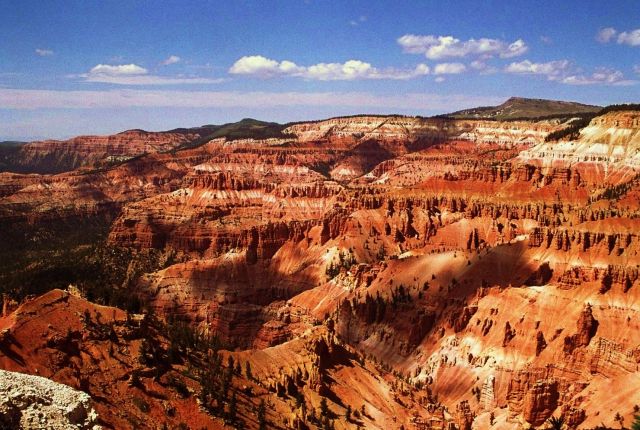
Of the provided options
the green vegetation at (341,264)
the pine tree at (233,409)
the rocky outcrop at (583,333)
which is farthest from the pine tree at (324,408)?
the green vegetation at (341,264)

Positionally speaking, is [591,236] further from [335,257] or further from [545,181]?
[545,181]

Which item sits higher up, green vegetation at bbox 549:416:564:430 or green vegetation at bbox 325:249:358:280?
→ green vegetation at bbox 549:416:564:430

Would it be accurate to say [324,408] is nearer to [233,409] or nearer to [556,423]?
[233,409]

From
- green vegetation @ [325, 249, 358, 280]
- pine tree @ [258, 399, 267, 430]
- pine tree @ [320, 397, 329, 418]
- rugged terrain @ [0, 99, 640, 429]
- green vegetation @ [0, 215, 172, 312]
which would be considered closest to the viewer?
pine tree @ [258, 399, 267, 430]

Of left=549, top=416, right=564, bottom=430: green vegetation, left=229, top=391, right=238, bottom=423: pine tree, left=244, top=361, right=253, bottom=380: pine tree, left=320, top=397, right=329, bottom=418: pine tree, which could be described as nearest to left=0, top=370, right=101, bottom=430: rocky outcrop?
left=229, top=391, right=238, bottom=423: pine tree

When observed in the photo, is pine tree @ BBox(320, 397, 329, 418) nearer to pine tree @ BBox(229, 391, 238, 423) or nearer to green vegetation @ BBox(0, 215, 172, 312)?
pine tree @ BBox(229, 391, 238, 423)

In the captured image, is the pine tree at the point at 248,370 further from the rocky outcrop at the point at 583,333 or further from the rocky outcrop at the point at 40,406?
the rocky outcrop at the point at 583,333

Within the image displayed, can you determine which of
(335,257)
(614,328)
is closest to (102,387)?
(614,328)
